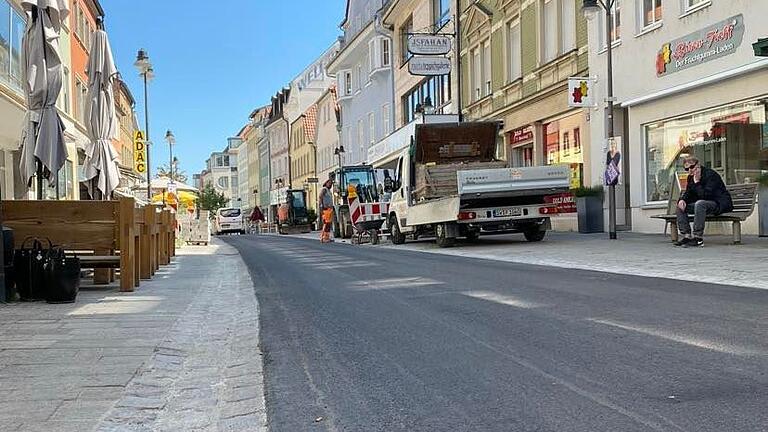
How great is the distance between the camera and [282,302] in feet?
27.1

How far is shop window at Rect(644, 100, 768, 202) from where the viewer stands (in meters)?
15.0

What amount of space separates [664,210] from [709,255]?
6833 mm

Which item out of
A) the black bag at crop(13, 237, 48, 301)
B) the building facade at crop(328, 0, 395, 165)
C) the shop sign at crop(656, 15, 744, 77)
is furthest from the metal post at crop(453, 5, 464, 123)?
the black bag at crop(13, 237, 48, 301)

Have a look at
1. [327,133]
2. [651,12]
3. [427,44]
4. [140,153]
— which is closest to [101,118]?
[651,12]

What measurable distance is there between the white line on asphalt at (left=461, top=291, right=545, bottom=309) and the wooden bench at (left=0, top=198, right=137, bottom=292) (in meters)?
4.04

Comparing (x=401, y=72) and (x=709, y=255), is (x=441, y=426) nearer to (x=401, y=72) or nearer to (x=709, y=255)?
(x=709, y=255)

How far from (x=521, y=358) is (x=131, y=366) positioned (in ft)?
8.28

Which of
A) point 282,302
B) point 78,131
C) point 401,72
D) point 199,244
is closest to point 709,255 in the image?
point 282,302

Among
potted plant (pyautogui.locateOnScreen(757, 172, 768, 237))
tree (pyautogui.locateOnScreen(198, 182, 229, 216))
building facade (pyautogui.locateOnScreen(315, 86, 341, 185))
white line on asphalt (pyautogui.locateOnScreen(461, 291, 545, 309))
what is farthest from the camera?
tree (pyautogui.locateOnScreen(198, 182, 229, 216))

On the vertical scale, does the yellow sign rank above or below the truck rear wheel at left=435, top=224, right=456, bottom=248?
above

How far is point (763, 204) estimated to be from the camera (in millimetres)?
13781

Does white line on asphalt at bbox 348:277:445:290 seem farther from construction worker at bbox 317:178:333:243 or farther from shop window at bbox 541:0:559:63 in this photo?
shop window at bbox 541:0:559:63

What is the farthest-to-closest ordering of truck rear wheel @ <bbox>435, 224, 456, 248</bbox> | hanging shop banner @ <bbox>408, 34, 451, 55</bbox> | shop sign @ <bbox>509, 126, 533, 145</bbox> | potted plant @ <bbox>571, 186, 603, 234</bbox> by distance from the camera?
hanging shop banner @ <bbox>408, 34, 451, 55</bbox>
shop sign @ <bbox>509, 126, 533, 145</bbox>
potted plant @ <bbox>571, 186, 603, 234</bbox>
truck rear wheel @ <bbox>435, 224, 456, 248</bbox>

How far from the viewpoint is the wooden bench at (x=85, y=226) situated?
8609mm
